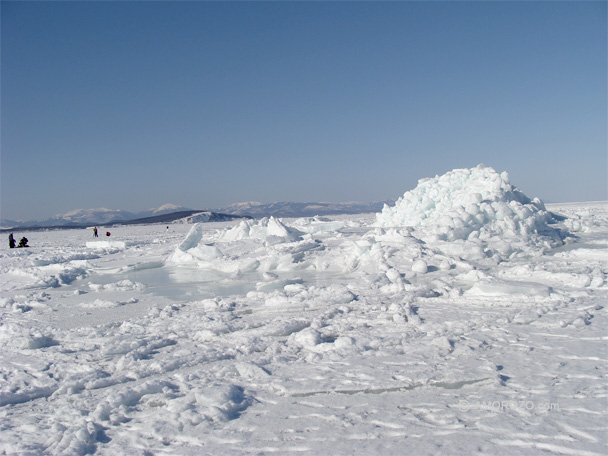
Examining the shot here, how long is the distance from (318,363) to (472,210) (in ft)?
28.9

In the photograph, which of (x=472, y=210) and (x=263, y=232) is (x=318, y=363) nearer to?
(x=472, y=210)

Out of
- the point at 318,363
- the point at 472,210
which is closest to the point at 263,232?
the point at 472,210

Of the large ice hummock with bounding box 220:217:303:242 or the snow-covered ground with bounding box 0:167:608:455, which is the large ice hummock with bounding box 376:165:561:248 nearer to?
the snow-covered ground with bounding box 0:167:608:455

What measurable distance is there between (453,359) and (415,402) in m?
0.86

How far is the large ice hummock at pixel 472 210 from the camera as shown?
35.0 feet

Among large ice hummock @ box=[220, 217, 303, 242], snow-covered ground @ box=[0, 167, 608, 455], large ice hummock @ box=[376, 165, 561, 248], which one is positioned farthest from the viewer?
large ice hummock @ box=[220, 217, 303, 242]

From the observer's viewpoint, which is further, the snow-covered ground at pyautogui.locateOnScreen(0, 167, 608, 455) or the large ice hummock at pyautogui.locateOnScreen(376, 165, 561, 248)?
the large ice hummock at pyautogui.locateOnScreen(376, 165, 561, 248)

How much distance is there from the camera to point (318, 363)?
11.9ft

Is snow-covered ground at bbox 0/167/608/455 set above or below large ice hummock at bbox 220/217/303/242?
below

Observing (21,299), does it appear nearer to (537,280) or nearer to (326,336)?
(326,336)

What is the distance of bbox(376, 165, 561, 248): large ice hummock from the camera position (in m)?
10.7

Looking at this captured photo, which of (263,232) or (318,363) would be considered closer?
(318,363)

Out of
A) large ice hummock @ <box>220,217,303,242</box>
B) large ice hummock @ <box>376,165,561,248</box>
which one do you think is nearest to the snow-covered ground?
large ice hummock @ <box>376,165,561,248</box>

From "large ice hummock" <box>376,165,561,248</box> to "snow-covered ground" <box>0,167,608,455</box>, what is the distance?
2.63 m
